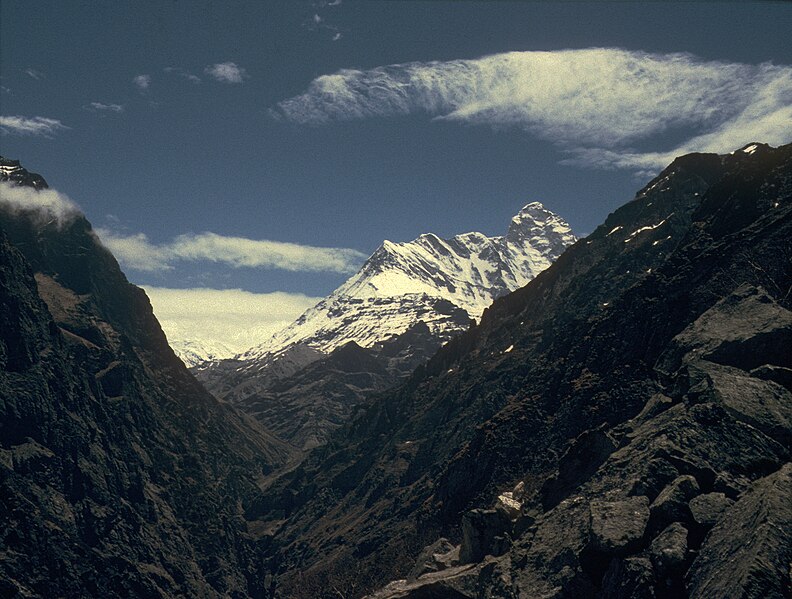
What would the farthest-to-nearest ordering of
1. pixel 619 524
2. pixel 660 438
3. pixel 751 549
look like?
1. pixel 660 438
2. pixel 619 524
3. pixel 751 549

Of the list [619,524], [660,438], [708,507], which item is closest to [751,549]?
[708,507]

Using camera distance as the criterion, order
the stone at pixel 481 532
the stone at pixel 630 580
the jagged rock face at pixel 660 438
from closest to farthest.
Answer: the stone at pixel 630 580
the jagged rock face at pixel 660 438
the stone at pixel 481 532

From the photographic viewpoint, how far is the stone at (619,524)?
73.0 meters

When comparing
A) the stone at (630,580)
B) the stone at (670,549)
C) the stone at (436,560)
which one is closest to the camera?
the stone at (670,549)

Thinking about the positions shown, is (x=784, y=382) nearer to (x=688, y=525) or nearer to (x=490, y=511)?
(x=688, y=525)

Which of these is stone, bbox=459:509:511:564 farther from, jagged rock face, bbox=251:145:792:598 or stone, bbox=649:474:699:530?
stone, bbox=649:474:699:530

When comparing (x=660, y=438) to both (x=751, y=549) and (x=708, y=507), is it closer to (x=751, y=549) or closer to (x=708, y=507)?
(x=708, y=507)

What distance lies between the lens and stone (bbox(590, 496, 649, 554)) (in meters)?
73.0

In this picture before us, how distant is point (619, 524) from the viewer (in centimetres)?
7494

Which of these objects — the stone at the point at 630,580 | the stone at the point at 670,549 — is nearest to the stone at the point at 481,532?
the stone at the point at 630,580

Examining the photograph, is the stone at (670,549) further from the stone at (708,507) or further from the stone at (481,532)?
the stone at (481,532)

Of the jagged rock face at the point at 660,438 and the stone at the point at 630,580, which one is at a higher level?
the jagged rock face at the point at 660,438

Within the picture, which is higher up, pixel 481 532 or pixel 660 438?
pixel 660 438

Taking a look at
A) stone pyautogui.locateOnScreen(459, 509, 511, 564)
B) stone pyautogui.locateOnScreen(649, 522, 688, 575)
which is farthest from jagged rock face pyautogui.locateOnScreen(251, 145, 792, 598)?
stone pyautogui.locateOnScreen(459, 509, 511, 564)
